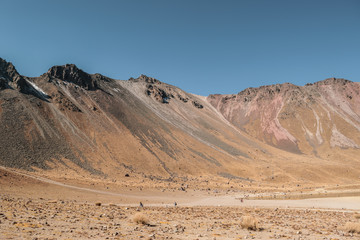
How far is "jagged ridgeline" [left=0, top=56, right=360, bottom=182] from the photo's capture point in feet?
214

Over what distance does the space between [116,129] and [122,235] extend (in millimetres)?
77459

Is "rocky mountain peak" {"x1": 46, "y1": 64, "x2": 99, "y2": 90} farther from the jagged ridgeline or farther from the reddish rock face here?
the reddish rock face

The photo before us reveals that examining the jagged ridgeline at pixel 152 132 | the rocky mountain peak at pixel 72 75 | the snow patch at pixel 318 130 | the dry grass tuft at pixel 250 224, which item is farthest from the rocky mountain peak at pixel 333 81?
the dry grass tuft at pixel 250 224

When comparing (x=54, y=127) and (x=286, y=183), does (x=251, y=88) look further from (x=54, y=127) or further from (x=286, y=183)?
(x=54, y=127)

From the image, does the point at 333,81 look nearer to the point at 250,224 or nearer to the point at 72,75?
the point at 72,75

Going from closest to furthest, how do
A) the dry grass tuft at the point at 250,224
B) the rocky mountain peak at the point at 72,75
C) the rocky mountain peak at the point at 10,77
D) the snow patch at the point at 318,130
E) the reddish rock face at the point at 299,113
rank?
the dry grass tuft at the point at 250,224
the rocky mountain peak at the point at 10,77
the rocky mountain peak at the point at 72,75
the snow patch at the point at 318,130
the reddish rock face at the point at 299,113

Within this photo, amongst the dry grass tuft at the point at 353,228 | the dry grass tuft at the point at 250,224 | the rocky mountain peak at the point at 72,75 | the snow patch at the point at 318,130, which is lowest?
the dry grass tuft at the point at 250,224

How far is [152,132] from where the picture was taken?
92375 mm

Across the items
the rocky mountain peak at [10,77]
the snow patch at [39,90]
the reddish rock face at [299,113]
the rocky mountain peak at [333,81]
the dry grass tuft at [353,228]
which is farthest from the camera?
the rocky mountain peak at [333,81]

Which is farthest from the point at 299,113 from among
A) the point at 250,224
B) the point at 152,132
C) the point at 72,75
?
the point at 250,224

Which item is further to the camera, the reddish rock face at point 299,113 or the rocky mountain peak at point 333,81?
the rocky mountain peak at point 333,81

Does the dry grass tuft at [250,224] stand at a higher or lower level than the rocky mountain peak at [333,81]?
lower

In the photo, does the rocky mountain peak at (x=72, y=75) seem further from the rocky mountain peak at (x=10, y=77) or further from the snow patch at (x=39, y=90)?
the rocky mountain peak at (x=10, y=77)

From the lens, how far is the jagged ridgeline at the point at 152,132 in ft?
214
